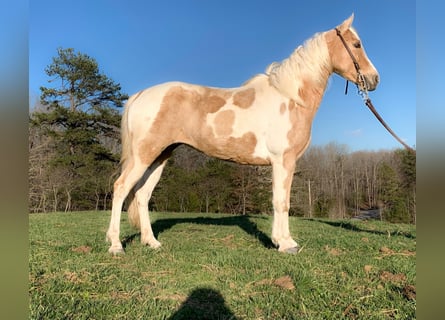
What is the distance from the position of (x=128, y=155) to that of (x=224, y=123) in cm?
152

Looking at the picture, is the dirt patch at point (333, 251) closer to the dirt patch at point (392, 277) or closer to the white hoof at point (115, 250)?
the dirt patch at point (392, 277)

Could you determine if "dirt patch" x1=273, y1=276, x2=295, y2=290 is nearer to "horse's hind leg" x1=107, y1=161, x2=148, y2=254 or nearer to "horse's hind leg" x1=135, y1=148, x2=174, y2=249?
"horse's hind leg" x1=135, y1=148, x2=174, y2=249

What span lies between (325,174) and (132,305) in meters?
37.7

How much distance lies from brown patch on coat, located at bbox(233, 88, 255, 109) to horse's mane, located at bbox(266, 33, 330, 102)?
0.39 metres

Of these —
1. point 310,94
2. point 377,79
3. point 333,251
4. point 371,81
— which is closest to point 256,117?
point 310,94

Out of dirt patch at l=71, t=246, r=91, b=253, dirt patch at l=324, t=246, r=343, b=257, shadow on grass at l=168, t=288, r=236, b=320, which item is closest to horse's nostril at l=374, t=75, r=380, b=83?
dirt patch at l=324, t=246, r=343, b=257

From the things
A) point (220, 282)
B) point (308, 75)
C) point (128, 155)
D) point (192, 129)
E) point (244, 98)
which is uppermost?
point (308, 75)

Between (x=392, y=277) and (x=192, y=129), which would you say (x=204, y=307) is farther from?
(x=192, y=129)

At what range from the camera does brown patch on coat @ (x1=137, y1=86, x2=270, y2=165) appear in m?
4.71

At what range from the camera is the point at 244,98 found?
4898 millimetres

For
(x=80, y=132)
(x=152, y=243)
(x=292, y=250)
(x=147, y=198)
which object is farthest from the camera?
(x=80, y=132)
